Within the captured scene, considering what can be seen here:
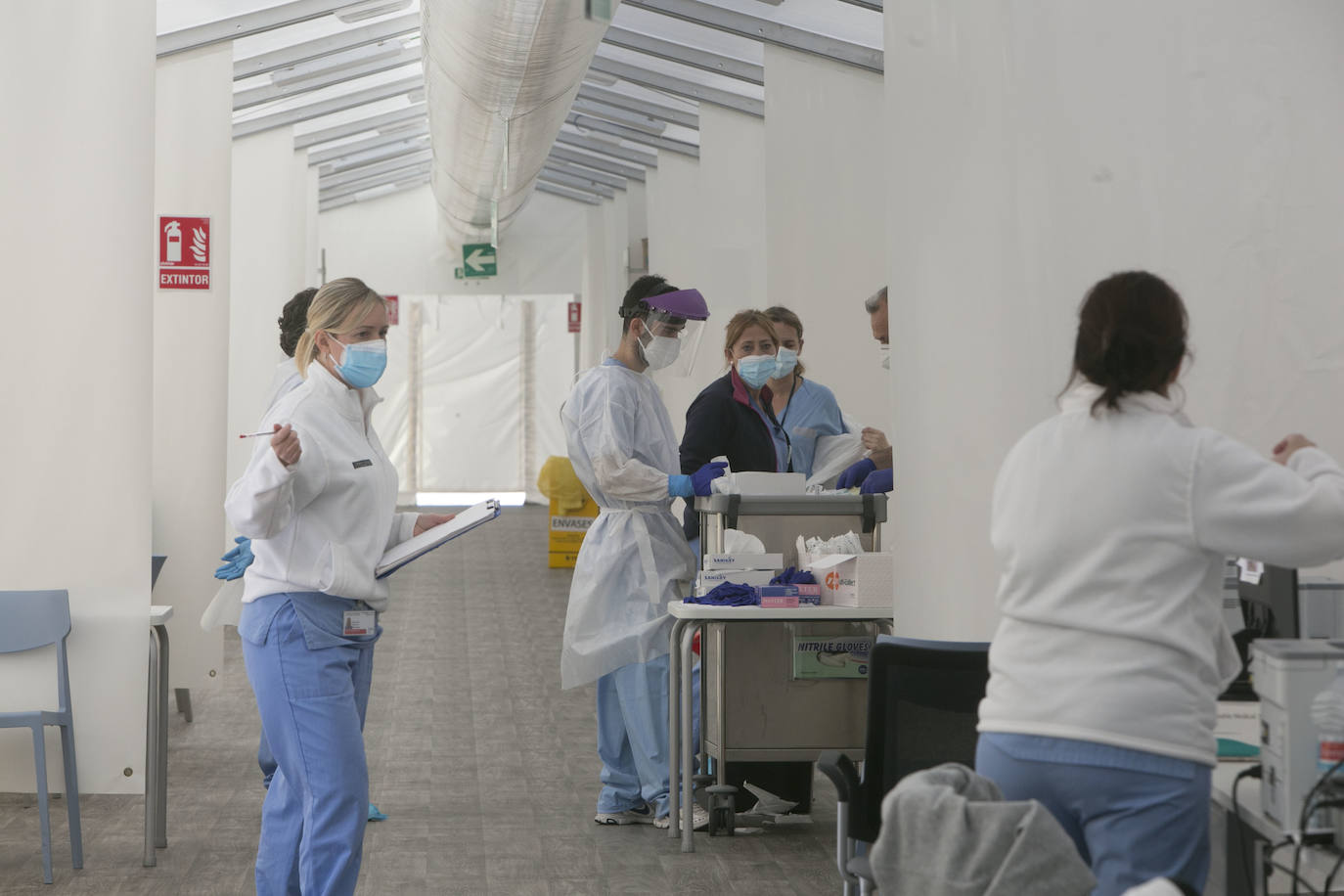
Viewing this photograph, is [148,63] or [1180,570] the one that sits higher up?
[148,63]

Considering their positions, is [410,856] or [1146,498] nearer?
[1146,498]

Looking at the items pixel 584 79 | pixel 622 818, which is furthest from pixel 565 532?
pixel 622 818

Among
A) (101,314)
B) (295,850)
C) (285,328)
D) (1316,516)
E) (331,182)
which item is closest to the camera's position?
(1316,516)

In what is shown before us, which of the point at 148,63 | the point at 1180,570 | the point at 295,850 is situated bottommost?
the point at 295,850

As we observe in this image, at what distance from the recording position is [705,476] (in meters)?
4.34

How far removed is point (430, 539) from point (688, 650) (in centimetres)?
113

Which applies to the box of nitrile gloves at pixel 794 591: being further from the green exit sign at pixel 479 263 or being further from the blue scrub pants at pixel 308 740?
the green exit sign at pixel 479 263

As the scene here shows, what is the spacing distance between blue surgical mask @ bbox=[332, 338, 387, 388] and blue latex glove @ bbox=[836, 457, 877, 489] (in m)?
2.20

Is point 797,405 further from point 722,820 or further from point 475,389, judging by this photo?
point 475,389

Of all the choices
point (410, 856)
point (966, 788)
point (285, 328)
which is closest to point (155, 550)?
point (285, 328)

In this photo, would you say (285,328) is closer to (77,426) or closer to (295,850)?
(77,426)

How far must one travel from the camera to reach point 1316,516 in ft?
5.62

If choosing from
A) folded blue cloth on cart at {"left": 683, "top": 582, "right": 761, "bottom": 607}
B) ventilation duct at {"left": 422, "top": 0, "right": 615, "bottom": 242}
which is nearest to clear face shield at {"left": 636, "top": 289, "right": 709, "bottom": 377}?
folded blue cloth on cart at {"left": 683, "top": 582, "right": 761, "bottom": 607}

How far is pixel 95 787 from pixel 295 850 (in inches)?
50.8
